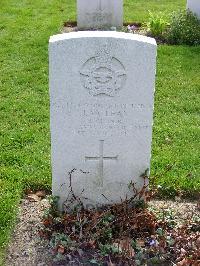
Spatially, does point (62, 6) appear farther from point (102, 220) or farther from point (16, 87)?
point (102, 220)

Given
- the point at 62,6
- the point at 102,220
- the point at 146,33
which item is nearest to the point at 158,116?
the point at 102,220

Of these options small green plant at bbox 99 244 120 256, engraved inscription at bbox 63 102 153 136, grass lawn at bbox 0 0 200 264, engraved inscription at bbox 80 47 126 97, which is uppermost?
engraved inscription at bbox 80 47 126 97

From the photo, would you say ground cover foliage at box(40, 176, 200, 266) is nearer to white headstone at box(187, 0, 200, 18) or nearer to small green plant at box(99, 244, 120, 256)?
small green plant at box(99, 244, 120, 256)

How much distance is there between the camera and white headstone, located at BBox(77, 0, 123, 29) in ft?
33.1

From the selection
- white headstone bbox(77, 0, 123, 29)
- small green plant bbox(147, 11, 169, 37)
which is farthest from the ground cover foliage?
white headstone bbox(77, 0, 123, 29)

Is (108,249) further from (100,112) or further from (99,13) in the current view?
(99,13)

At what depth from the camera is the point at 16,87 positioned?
749 centimetres

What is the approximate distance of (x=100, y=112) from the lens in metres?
4.26

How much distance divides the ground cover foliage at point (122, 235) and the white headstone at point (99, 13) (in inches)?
244

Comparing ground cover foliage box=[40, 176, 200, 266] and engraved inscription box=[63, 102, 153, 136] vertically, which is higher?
engraved inscription box=[63, 102, 153, 136]

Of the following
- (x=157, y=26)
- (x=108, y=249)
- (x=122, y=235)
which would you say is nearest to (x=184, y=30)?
(x=157, y=26)

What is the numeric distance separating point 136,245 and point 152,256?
150 millimetres

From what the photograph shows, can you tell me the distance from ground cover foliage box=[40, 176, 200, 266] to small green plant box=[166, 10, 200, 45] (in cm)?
542

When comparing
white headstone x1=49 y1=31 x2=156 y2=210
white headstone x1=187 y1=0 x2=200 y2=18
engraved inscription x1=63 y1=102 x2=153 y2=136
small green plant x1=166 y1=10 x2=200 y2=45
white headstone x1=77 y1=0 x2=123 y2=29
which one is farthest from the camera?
white headstone x1=77 y1=0 x2=123 y2=29
